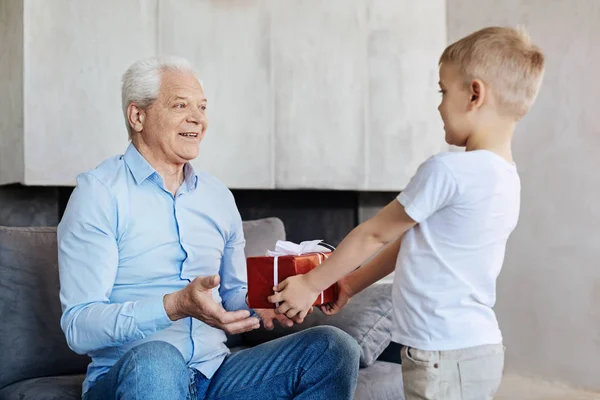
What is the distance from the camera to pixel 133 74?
6.62 feet

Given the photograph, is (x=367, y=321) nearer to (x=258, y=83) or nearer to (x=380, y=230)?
(x=380, y=230)

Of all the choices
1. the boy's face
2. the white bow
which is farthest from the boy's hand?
the boy's face

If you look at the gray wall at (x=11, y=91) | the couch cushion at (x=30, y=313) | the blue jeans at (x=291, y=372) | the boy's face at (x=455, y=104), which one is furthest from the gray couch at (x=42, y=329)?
the boy's face at (x=455, y=104)

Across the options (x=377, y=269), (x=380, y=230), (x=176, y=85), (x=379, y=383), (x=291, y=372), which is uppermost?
(x=176, y=85)

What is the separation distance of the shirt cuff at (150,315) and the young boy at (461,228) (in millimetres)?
387

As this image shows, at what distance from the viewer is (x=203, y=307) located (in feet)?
5.16

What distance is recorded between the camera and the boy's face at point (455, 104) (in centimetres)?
161

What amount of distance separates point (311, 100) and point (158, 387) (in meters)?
1.96

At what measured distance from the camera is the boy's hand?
1713mm

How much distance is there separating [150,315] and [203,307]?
0.46 ft

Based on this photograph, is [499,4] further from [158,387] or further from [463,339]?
[158,387]

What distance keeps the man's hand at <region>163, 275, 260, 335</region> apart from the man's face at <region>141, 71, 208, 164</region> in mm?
491

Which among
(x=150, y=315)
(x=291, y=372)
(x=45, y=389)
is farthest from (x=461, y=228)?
(x=45, y=389)

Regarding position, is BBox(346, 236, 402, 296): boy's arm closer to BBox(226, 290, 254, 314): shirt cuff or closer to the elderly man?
the elderly man
